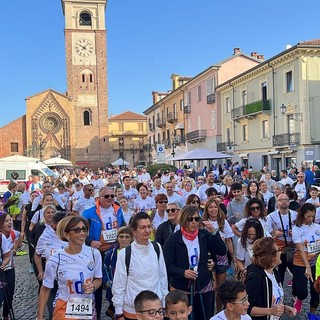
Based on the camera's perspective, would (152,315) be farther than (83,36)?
No

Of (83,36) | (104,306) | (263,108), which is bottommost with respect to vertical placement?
(104,306)

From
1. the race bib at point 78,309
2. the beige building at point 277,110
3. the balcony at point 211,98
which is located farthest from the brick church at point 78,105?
the race bib at point 78,309

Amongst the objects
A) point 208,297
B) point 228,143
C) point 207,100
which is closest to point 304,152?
point 228,143

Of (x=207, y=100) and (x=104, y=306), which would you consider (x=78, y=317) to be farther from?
(x=207, y=100)

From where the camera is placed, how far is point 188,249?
439 centimetres

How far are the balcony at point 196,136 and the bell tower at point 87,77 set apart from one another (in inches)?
723

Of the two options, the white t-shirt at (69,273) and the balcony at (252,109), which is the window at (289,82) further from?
the white t-shirt at (69,273)

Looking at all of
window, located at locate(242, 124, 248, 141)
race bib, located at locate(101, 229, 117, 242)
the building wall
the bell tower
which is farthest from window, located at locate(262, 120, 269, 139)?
the building wall

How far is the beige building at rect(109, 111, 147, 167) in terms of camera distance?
7581 cm

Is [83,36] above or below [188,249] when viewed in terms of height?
above

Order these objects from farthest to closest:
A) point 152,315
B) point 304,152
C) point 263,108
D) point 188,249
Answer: point 263,108
point 304,152
point 188,249
point 152,315

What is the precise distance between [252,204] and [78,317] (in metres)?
3.08

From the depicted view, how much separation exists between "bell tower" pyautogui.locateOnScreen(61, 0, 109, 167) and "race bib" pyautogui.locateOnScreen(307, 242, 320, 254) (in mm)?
58776

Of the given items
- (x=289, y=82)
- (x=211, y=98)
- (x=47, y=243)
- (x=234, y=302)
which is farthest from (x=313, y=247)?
(x=211, y=98)
